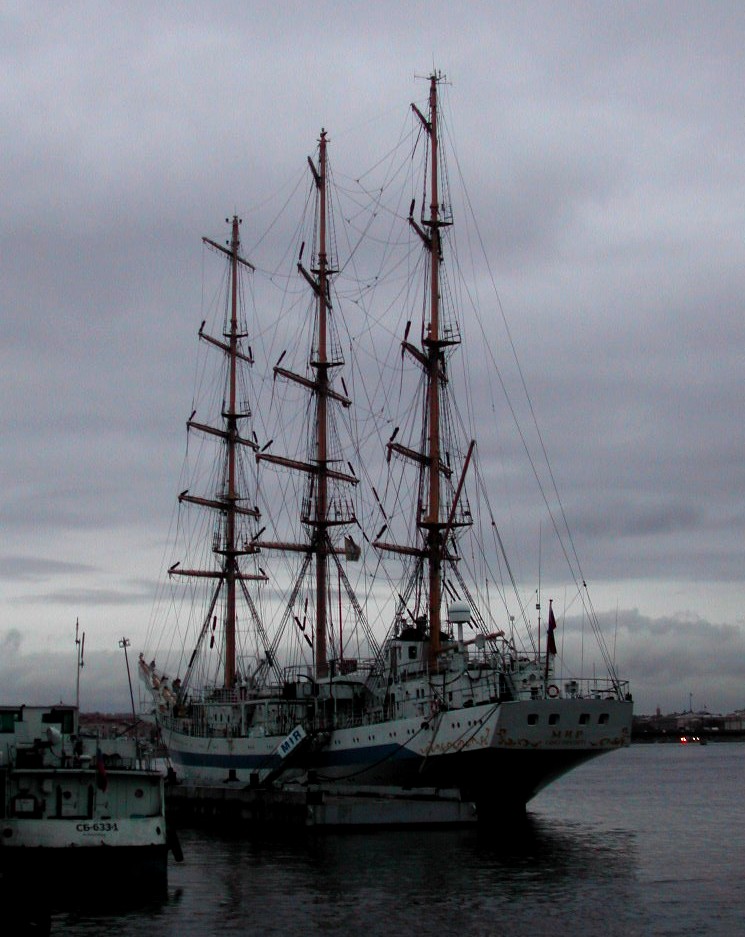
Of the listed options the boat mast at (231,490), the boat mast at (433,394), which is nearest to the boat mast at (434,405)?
the boat mast at (433,394)

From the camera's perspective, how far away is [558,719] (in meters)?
59.0

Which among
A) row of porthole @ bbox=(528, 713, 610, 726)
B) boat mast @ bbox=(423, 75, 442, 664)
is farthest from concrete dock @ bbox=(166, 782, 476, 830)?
boat mast @ bbox=(423, 75, 442, 664)

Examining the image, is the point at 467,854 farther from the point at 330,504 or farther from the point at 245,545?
the point at 245,545

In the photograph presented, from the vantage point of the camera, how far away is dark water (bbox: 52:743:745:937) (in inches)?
1395

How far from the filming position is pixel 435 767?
2450 inches

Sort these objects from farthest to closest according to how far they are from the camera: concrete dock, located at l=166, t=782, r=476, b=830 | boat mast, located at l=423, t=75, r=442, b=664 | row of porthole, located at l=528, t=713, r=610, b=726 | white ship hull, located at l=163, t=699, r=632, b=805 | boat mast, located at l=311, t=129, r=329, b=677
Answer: boat mast, located at l=311, t=129, r=329, b=677 → boat mast, located at l=423, t=75, r=442, b=664 → white ship hull, located at l=163, t=699, r=632, b=805 → row of porthole, located at l=528, t=713, r=610, b=726 → concrete dock, located at l=166, t=782, r=476, b=830

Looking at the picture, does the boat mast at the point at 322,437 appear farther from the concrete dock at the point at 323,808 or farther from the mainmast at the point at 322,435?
the concrete dock at the point at 323,808

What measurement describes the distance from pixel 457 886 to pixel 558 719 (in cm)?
1815

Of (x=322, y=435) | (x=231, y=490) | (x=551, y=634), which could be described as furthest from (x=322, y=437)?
(x=551, y=634)

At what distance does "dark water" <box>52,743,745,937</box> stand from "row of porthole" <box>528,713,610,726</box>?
505 cm

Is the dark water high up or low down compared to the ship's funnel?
down

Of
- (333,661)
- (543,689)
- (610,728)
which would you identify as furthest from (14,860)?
(333,661)

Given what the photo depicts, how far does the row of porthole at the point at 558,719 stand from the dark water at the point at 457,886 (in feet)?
16.6

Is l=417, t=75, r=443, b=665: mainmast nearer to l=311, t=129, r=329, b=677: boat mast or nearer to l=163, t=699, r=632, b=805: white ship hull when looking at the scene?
l=163, t=699, r=632, b=805: white ship hull
